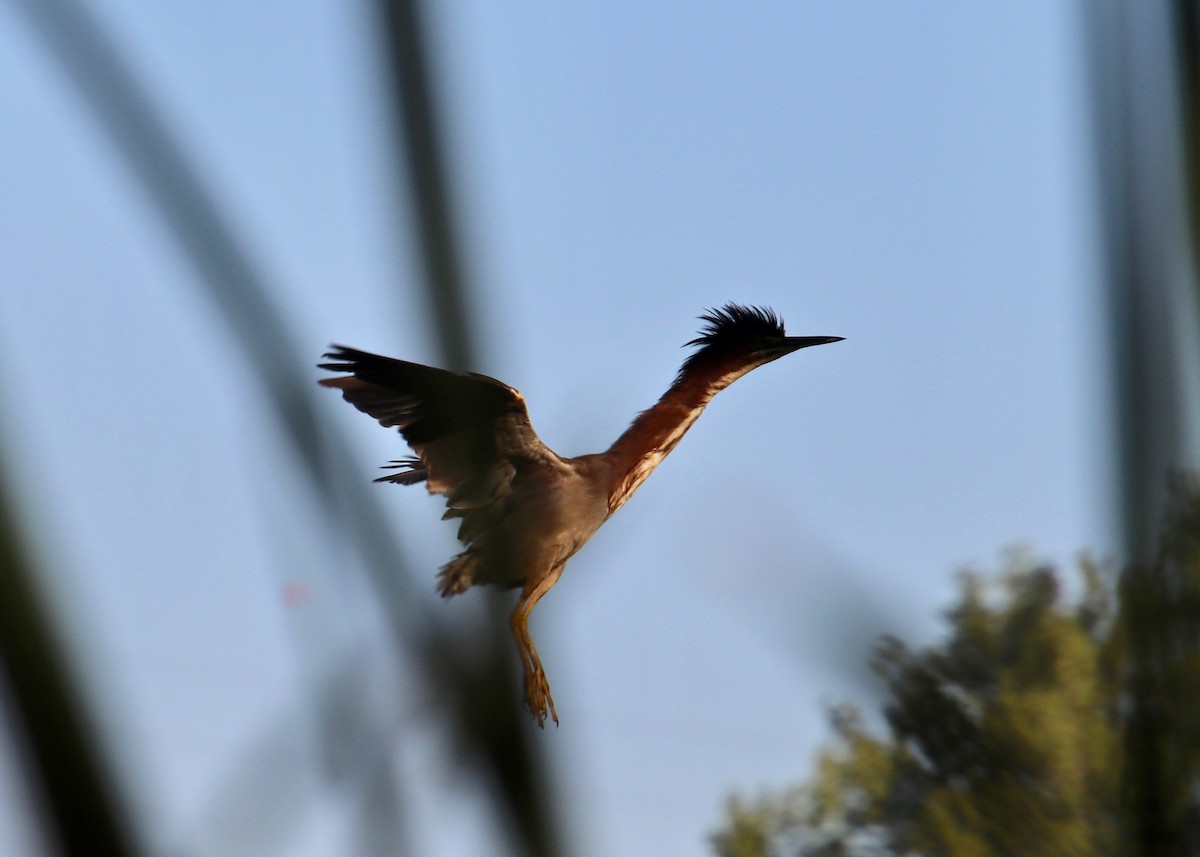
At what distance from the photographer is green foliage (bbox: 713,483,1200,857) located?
0.72 m

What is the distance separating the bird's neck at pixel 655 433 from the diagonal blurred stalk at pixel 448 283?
4.84 metres

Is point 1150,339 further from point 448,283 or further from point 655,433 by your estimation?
point 655,433

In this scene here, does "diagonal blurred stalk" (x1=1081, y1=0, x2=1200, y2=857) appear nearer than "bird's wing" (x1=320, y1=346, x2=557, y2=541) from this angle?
Yes

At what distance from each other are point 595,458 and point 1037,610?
4509 millimetres

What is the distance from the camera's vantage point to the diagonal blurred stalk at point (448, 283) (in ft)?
1.74

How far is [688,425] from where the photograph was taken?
19.6 ft

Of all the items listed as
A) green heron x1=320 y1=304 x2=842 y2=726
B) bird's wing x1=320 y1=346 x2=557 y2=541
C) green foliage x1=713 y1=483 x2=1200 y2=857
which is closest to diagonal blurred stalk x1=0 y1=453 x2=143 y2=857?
green foliage x1=713 y1=483 x2=1200 y2=857

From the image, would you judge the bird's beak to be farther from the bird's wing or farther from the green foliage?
the green foliage

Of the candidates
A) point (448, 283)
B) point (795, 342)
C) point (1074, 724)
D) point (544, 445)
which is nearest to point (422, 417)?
point (544, 445)

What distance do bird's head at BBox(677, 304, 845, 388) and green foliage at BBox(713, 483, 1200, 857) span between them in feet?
17.0

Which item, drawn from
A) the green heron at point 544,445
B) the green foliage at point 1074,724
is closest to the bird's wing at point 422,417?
the green heron at point 544,445

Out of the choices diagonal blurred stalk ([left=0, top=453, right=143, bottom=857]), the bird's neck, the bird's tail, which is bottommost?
the bird's neck

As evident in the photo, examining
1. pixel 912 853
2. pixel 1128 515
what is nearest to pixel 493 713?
pixel 1128 515

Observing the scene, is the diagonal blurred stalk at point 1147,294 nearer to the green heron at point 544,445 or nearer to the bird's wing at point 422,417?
the green heron at point 544,445
